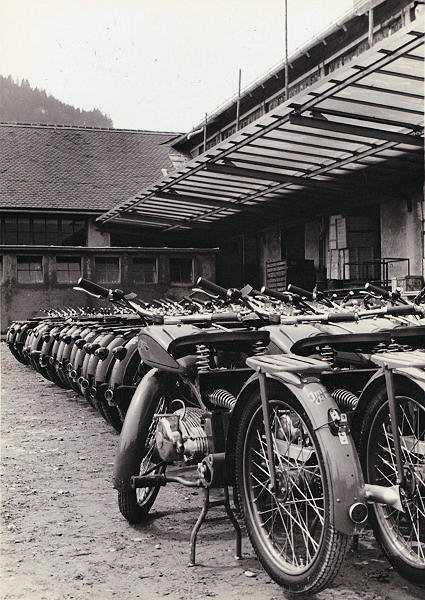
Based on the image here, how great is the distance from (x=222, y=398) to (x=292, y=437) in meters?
0.57

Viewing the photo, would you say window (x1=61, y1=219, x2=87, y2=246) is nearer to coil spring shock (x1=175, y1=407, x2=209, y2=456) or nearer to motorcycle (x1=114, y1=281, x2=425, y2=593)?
motorcycle (x1=114, y1=281, x2=425, y2=593)

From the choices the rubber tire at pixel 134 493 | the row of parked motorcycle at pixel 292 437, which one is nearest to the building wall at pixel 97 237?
the row of parked motorcycle at pixel 292 437

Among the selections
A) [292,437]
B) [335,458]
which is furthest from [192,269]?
[335,458]

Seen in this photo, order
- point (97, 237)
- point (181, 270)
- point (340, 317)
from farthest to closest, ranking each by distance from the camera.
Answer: point (97, 237), point (181, 270), point (340, 317)

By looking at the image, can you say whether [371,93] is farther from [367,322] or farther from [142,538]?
[142,538]

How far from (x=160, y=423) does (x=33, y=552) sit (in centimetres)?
81

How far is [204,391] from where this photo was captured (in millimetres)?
3488

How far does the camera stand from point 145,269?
24750mm

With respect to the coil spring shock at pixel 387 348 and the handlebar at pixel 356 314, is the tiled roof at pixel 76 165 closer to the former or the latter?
the handlebar at pixel 356 314

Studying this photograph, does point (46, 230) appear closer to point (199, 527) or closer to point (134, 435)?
point (134, 435)

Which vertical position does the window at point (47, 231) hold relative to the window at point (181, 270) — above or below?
above

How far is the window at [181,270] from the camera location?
25.0m

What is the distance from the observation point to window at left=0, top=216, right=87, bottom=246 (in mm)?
28250

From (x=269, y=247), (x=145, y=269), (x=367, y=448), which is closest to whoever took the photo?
(x=367, y=448)
